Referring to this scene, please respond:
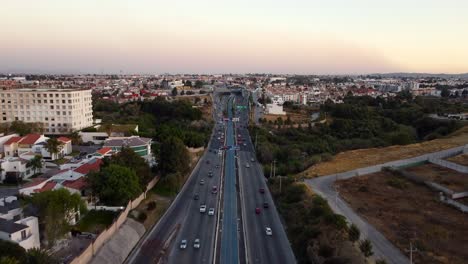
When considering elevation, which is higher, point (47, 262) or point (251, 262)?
point (47, 262)

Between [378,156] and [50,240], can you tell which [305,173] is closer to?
[378,156]

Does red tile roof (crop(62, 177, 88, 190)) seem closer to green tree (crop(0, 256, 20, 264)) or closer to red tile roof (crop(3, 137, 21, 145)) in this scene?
green tree (crop(0, 256, 20, 264))

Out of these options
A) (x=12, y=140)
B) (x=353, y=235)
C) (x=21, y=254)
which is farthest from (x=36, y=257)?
(x=12, y=140)

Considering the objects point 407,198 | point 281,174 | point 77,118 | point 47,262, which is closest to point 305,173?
point 281,174

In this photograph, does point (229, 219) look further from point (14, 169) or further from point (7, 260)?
point (14, 169)

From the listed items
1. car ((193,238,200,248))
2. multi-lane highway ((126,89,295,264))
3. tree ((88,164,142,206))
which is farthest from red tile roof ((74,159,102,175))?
car ((193,238,200,248))

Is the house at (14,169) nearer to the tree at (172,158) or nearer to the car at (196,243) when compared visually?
the tree at (172,158)
